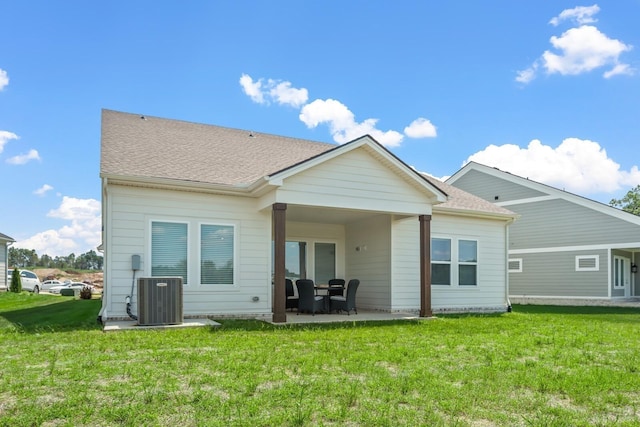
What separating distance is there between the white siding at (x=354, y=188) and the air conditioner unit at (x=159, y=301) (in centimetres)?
279

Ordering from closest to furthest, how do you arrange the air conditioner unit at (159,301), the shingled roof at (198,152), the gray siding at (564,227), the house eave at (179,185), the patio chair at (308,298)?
the air conditioner unit at (159,301)
the house eave at (179,185)
the shingled roof at (198,152)
the patio chair at (308,298)
the gray siding at (564,227)

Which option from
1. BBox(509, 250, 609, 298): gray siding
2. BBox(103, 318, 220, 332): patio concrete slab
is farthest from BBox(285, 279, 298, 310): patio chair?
BBox(509, 250, 609, 298): gray siding

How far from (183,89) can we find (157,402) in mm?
11389

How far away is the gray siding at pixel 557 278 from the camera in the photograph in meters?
20.7

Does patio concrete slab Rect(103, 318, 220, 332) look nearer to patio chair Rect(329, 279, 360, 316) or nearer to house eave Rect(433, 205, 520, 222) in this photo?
patio chair Rect(329, 279, 360, 316)

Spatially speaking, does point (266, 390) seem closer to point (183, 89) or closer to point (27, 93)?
point (183, 89)

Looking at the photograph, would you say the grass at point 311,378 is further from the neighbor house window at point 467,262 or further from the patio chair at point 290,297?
the neighbor house window at point 467,262

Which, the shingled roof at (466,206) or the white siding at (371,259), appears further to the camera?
the shingled roof at (466,206)

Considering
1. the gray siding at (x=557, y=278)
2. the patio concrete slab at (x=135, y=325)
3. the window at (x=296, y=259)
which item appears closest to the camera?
the patio concrete slab at (x=135, y=325)

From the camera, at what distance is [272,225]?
11.8 meters

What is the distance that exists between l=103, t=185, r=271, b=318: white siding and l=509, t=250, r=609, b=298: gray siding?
15.7 m

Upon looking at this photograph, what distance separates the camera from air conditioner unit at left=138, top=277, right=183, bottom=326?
913 cm

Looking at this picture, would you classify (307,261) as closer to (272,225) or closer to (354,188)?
(272,225)

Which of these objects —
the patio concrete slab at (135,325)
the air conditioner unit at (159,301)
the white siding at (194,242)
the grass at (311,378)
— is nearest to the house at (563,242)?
the grass at (311,378)
